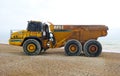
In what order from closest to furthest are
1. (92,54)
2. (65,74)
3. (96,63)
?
1. (65,74)
2. (96,63)
3. (92,54)

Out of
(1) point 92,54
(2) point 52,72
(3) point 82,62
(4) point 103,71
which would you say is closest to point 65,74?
(2) point 52,72

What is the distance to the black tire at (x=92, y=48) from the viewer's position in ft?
78.3

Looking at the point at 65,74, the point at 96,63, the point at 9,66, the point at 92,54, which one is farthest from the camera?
the point at 92,54

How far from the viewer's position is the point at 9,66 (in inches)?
702

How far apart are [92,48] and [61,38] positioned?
2.34 meters

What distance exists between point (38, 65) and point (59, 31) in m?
6.93

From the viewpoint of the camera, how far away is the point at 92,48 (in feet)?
78.6

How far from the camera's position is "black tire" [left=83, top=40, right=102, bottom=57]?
78.3ft

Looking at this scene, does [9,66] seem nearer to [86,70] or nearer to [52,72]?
[52,72]

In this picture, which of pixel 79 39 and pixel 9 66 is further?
pixel 79 39

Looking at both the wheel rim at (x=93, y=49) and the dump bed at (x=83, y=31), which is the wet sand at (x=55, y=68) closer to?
the wheel rim at (x=93, y=49)

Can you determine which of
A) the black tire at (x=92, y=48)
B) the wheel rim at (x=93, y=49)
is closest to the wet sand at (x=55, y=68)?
the black tire at (x=92, y=48)

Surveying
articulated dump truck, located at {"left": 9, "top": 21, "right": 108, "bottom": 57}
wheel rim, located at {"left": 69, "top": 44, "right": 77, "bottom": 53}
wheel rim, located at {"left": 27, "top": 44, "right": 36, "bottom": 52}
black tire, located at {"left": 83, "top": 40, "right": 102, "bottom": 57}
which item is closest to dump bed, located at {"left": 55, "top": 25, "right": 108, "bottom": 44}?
articulated dump truck, located at {"left": 9, "top": 21, "right": 108, "bottom": 57}

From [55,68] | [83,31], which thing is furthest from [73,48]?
[55,68]
